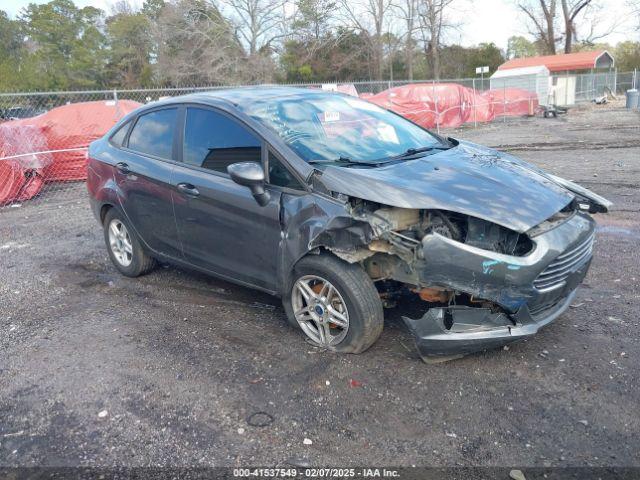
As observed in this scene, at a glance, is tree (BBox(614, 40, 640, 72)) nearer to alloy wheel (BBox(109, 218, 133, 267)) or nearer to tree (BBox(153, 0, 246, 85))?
tree (BBox(153, 0, 246, 85))

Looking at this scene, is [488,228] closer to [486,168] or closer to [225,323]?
[486,168]

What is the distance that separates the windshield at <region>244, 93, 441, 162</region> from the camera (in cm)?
404

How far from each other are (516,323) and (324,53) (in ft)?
148

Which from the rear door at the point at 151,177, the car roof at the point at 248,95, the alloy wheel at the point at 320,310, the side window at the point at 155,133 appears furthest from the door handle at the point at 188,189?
the alloy wheel at the point at 320,310

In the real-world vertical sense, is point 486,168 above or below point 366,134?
below

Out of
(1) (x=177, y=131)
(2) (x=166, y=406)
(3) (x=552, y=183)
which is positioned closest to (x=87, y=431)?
(2) (x=166, y=406)

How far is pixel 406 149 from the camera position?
4.39 meters

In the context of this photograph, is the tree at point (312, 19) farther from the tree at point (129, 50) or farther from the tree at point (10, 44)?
the tree at point (10, 44)

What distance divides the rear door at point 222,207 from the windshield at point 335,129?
0.26 meters

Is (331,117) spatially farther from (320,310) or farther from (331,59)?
(331,59)

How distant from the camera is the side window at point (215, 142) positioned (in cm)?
411

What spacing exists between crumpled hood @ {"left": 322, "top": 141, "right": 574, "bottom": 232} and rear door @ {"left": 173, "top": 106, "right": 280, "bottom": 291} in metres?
0.66

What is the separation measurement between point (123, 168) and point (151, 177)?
0.50 m

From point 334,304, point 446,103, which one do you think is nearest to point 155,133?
point 334,304
